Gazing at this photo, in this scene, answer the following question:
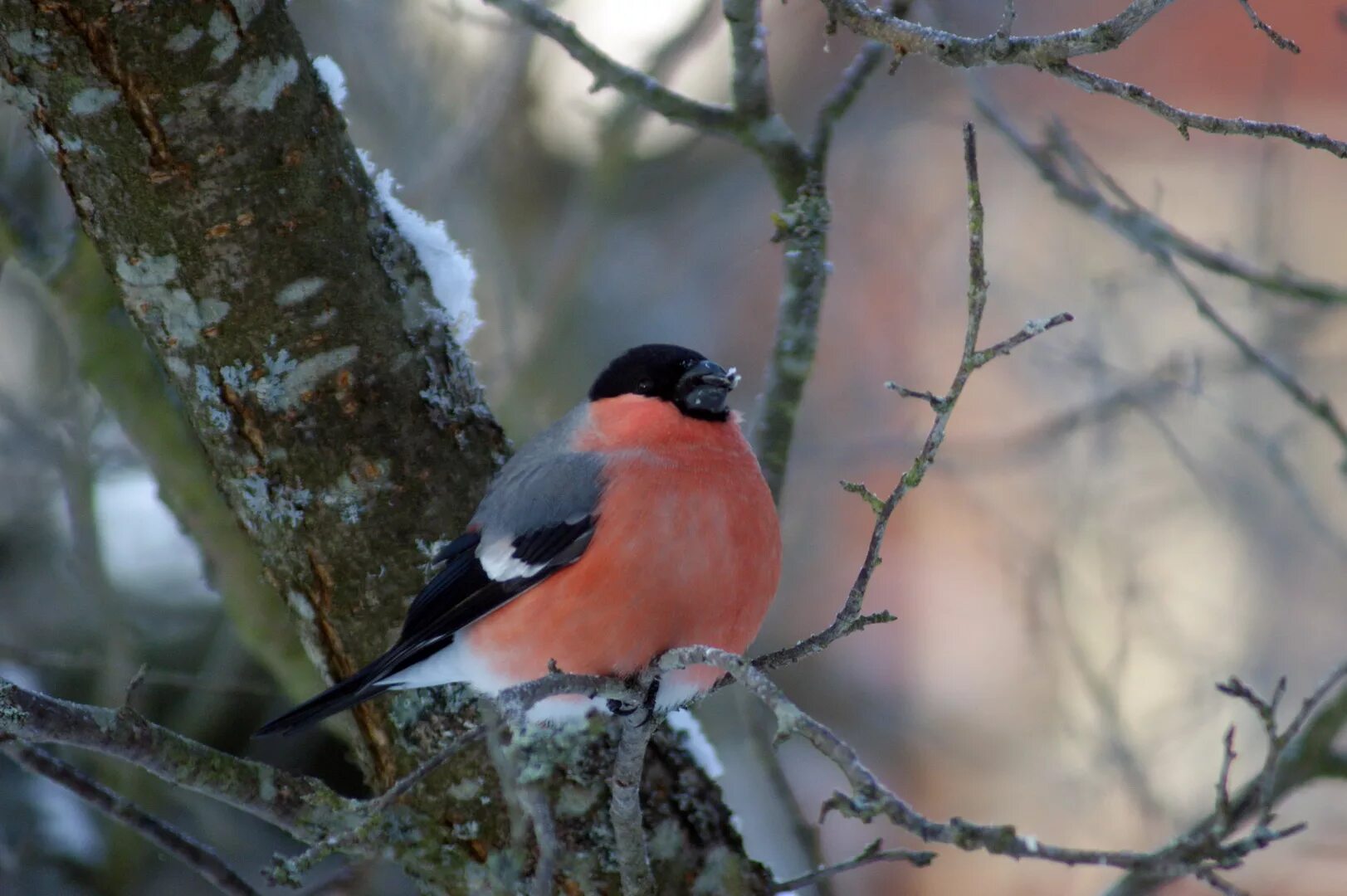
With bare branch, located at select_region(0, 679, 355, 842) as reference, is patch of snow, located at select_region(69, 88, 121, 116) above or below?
above

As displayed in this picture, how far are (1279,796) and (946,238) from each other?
4.36 m

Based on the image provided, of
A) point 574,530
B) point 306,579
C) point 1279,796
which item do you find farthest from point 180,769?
point 1279,796

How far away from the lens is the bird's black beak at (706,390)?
219cm

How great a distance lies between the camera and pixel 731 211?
6.63 metres

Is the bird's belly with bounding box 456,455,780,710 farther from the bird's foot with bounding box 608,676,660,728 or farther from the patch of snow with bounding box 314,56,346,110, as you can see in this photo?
the patch of snow with bounding box 314,56,346,110

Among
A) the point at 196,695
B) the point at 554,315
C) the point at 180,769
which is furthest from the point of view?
the point at 554,315

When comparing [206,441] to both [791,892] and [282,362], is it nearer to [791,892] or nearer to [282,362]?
[282,362]

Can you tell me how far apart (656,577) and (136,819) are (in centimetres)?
84

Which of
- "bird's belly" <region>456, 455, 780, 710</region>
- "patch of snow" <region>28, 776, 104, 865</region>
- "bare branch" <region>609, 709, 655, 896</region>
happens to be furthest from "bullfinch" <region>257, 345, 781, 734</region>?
"patch of snow" <region>28, 776, 104, 865</region>

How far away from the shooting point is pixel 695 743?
86.2 inches

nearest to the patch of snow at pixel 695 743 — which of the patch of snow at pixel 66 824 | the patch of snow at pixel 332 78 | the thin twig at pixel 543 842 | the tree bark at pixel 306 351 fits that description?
the tree bark at pixel 306 351

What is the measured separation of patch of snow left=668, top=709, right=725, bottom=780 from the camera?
2.16 metres

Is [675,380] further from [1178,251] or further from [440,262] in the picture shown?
[1178,251]

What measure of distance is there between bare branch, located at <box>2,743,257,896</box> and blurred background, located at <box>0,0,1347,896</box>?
0.16m
